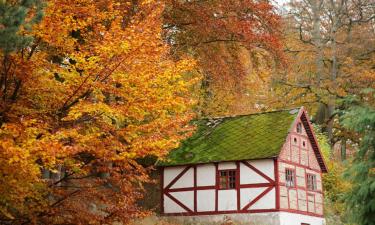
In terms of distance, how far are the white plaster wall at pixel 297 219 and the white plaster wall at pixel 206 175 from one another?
3.83 meters

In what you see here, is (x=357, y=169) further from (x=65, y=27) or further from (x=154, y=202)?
(x=154, y=202)

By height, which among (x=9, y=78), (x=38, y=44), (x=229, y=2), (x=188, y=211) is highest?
(x=229, y=2)

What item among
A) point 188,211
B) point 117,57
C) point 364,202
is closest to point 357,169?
point 364,202

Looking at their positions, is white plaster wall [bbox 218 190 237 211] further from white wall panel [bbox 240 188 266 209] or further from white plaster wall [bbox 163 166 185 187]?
white plaster wall [bbox 163 166 185 187]

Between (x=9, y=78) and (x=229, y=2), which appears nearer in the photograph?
(x=9, y=78)

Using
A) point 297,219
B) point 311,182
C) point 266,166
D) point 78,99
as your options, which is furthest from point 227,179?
point 78,99

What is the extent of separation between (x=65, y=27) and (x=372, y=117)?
26.5ft

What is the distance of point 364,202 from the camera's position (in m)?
14.8

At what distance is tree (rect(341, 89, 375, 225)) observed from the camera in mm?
14594

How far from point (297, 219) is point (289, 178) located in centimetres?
204

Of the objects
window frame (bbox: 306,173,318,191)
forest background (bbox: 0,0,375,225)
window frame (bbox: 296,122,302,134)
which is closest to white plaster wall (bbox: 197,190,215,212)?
window frame (bbox: 306,173,318,191)

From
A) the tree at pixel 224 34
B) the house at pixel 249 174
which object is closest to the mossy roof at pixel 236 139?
the house at pixel 249 174

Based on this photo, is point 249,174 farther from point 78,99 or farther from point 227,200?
point 78,99

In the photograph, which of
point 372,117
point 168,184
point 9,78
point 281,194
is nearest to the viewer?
point 372,117
